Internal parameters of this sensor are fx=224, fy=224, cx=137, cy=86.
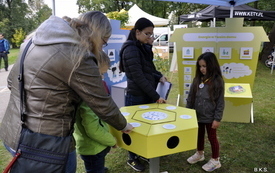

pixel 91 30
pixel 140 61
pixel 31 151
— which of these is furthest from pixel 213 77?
pixel 31 151

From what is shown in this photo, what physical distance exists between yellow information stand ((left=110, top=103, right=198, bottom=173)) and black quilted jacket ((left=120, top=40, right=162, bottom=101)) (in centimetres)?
35

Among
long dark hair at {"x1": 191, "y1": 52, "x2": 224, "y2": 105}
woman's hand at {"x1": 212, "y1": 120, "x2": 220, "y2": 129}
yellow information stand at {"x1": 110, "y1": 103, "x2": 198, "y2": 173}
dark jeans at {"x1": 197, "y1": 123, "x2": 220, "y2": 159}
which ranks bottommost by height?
dark jeans at {"x1": 197, "y1": 123, "x2": 220, "y2": 159}

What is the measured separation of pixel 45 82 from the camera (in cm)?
103

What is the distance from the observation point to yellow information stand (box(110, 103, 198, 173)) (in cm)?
148

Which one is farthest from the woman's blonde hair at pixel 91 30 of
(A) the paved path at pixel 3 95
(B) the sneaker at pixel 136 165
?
(A) the paved path at pixel 3 95

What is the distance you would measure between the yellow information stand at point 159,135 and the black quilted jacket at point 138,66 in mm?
347

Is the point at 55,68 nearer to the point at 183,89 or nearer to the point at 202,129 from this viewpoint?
the point at 202,129

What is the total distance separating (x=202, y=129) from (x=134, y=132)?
1155mm

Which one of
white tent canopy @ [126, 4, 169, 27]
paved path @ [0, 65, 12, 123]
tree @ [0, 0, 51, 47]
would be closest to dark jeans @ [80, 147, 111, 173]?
paved path @ [0, 65, 12, 123]

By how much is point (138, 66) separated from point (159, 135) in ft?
2.68

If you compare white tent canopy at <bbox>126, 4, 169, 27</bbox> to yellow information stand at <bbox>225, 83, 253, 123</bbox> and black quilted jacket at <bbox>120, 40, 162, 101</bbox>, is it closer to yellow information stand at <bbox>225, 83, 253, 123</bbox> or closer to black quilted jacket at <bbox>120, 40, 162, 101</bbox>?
yellow information stand at <bbox>225, 83, 253, 123</bbox>

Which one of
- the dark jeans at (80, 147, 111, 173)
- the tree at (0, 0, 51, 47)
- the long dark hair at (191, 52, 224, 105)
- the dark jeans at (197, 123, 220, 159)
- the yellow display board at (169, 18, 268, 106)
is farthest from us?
the tree at (0, 0, 51, 47)

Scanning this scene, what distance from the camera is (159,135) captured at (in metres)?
1.47

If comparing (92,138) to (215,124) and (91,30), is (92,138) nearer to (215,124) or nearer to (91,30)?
(91,30)
